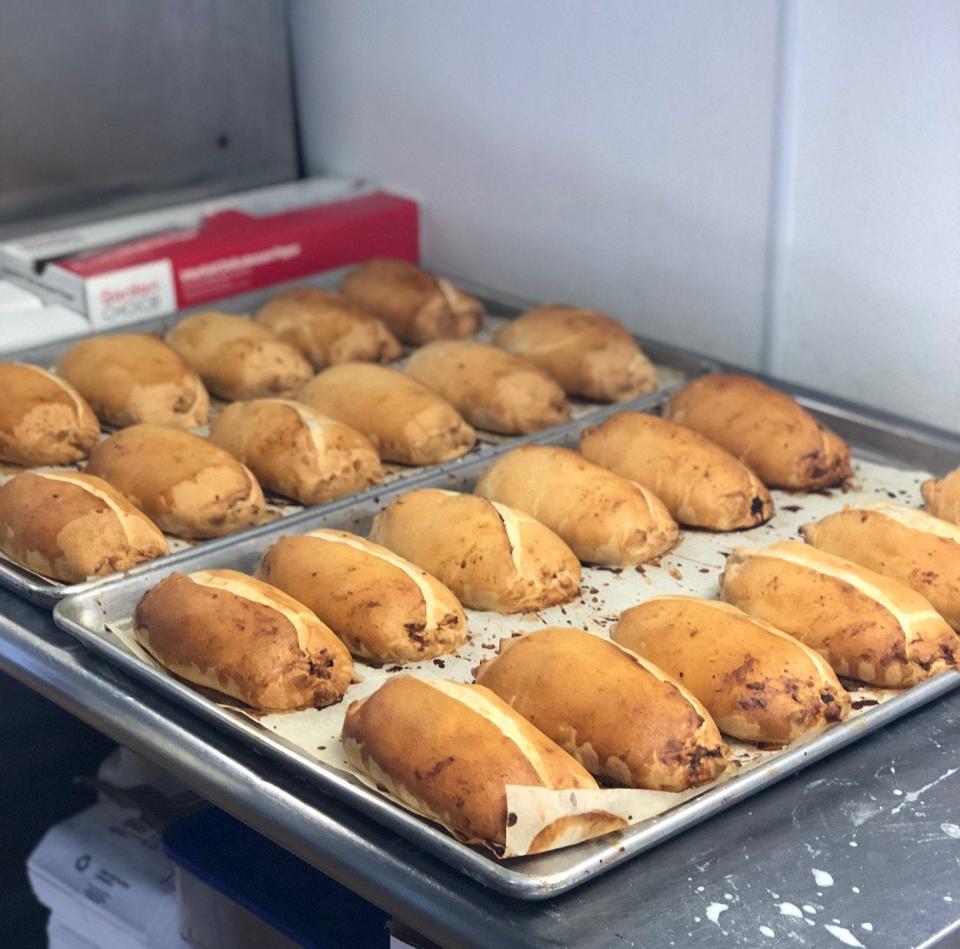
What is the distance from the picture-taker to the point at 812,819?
130 cm

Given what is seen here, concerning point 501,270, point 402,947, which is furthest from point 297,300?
point 402,947

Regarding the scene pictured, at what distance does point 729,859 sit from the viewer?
1251 mm

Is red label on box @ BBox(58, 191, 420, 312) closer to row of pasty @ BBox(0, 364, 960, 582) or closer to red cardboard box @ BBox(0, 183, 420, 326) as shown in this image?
red cardboard box @ BBox(0, 183, 420, 326)

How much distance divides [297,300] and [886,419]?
35.8 inches

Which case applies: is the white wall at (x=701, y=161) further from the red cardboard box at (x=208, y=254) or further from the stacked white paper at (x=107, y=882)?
the stacked white paper at (x=107, y=882)

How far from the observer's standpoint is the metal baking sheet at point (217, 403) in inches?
66.0

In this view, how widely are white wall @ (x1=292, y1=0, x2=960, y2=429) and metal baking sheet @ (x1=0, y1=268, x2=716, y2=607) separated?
0.27 feet

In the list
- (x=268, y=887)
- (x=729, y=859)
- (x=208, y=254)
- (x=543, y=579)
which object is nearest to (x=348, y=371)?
(x=208, y=254)

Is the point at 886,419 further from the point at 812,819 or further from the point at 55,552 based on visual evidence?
the point at 55,552

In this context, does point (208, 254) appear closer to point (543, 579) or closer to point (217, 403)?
point (217, 403)

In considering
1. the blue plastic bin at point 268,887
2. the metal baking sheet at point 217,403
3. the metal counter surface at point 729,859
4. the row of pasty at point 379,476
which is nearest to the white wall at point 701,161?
the metal baking sheet at point 217,403

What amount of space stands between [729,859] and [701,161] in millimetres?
1222

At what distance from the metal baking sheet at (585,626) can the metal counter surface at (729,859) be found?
22 millimetres

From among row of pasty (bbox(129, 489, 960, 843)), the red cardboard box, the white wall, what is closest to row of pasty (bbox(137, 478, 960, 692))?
row of pasty (bbox(129, 489, 960, 843))
